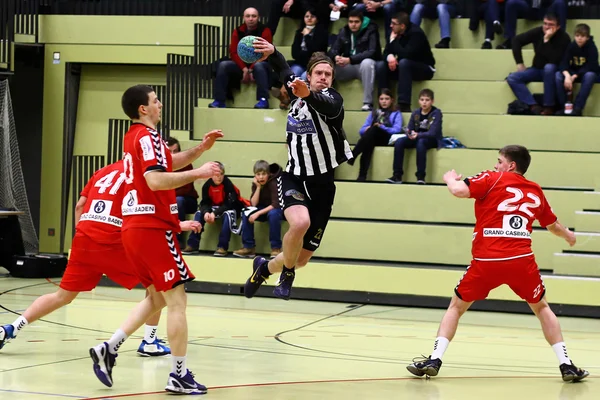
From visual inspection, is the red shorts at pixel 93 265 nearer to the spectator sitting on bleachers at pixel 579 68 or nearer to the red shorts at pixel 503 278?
the red shorts at pixel 503 278

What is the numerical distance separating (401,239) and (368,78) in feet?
9.05

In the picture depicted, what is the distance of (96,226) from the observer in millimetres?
7035

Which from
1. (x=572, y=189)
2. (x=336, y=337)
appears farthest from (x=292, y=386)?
(x=572, y=189)

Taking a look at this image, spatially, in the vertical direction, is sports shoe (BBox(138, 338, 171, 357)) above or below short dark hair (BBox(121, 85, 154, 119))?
below

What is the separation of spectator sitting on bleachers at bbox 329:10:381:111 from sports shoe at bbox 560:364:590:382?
7521 millimetres

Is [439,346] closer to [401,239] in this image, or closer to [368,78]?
[401,239]

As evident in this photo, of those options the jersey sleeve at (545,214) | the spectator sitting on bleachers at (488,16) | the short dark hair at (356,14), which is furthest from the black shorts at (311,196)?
the spectator sitting on bleachers at (488,16)

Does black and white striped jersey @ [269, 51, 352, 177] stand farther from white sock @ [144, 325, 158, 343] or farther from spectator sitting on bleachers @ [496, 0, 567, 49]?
spectator sitting on bleachers @ [496, 0, 567, 49]

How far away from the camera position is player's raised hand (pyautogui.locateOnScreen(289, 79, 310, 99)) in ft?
20.7

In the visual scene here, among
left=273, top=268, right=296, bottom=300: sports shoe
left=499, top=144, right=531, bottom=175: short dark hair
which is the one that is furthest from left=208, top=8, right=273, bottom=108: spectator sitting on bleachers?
left=499, top=144, right=531, bottom=175: short dark hair

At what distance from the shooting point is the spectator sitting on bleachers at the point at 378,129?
12.9 metres

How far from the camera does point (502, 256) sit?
6684 mm

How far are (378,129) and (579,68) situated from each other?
9.58 ft

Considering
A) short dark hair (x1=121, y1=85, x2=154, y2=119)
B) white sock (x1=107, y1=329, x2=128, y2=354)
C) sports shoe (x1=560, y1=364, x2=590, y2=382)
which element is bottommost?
sports shoe (x1=560, y1=364, x2=590, y2=382)
